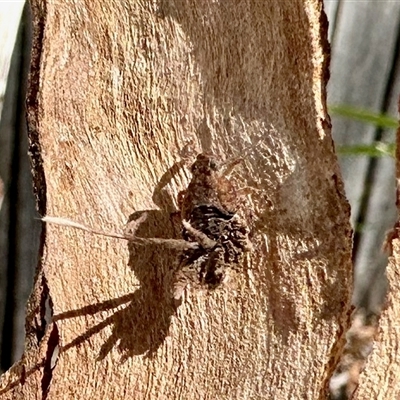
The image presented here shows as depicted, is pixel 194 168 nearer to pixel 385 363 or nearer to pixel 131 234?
pixel 131 234

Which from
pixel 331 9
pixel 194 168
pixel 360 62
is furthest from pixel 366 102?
pixel 194 168

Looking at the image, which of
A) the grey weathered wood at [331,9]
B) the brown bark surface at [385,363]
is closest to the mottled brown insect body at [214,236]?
the brown bark surface at [385,363]

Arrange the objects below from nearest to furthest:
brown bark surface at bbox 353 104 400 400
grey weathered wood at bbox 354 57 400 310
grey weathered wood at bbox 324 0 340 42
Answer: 1. brown bark surface at bbox 353 104 400 400
2. grey weathered wood at bbox 324 0 340 42
3. grey weathered wood at bbox 354 57 400 310

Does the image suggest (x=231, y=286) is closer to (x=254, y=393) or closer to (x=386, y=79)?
(x=254, y=393)

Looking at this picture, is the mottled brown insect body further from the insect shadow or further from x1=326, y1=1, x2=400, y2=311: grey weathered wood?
x1=326, y1=1, x2=400, y2=311: grey weathered wood

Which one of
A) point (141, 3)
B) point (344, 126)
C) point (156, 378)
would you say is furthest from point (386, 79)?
point (156, 378)

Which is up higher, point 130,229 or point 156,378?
point 130,229

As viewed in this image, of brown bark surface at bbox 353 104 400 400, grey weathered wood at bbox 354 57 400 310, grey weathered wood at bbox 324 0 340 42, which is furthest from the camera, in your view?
grey weathered wood at bbox 354 57 400 310

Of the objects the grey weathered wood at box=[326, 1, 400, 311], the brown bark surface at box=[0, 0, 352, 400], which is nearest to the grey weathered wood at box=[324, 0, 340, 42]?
the grey weathered wood at box=[326, 1, 400, 311]
